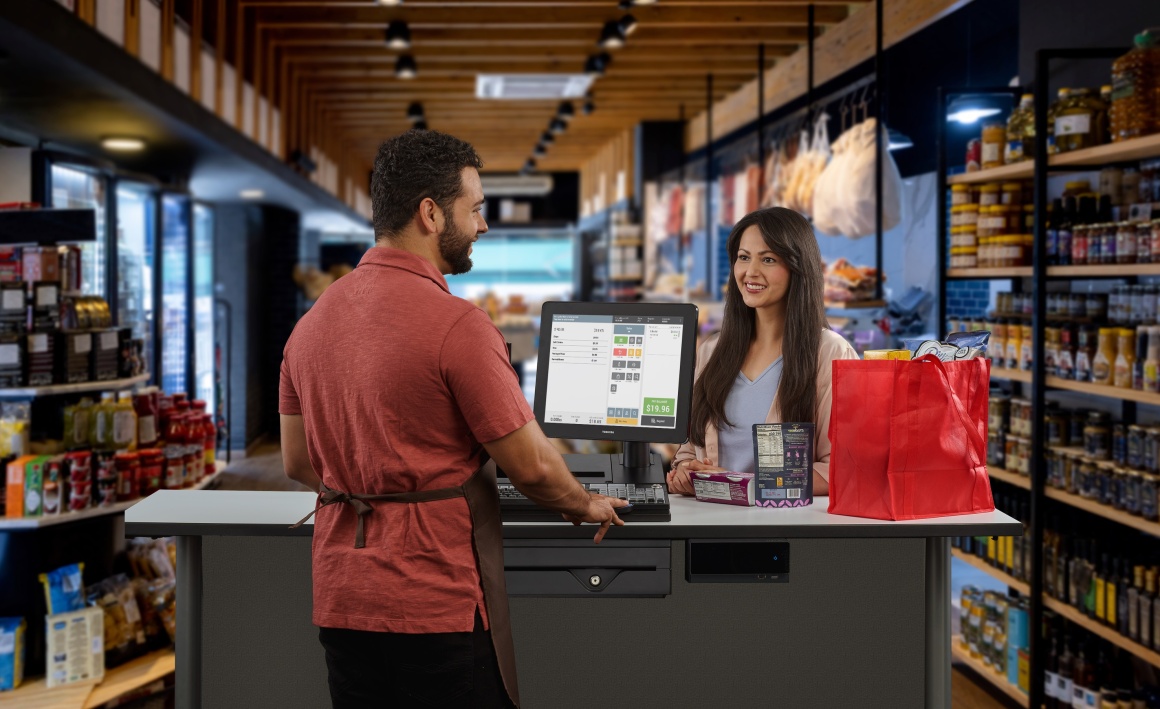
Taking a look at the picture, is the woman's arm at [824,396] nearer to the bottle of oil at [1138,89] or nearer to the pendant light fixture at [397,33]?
the bottle of oil at [1138,89]

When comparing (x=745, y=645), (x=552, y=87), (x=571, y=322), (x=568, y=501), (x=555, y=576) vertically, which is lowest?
(x=745, y=645)

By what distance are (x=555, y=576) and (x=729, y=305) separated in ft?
3.05

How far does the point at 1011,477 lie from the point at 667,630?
2.03 m

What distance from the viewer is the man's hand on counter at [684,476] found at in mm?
2568

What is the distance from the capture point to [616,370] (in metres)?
2.43

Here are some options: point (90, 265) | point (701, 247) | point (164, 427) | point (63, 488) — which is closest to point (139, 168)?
point (90, 265)

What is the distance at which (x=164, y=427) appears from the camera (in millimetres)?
5047

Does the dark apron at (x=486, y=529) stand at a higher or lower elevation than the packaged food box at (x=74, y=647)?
higher

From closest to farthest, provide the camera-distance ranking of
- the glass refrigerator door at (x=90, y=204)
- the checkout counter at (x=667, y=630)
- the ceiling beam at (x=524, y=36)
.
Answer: the checkout counter at (x=667, y=630) → the glass refrigerator door at (x=90, y=204) → the ceiling beam at (x=524, y=36)

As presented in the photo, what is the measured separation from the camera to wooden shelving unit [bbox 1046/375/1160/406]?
3.30m

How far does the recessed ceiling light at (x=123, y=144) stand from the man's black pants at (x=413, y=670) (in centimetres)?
Result: 475

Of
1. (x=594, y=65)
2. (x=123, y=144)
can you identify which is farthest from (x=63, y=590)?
(x=594, y=65)

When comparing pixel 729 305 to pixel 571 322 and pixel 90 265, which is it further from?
pixel 90 265

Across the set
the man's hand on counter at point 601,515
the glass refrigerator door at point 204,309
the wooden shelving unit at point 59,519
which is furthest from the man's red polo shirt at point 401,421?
the glass refrigerator door at point 204,309
